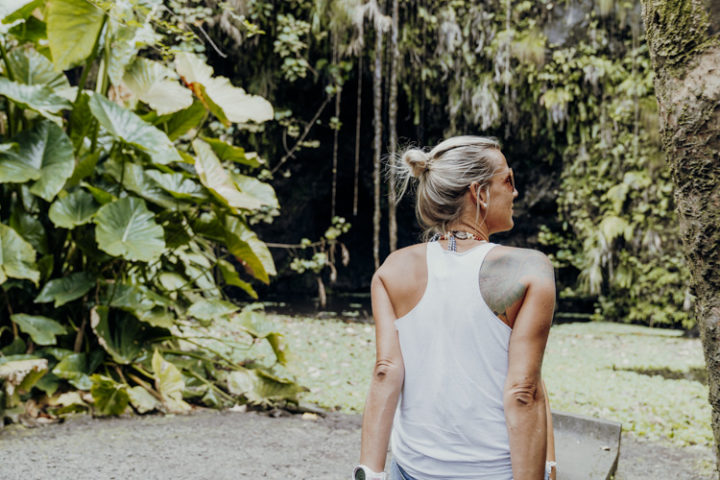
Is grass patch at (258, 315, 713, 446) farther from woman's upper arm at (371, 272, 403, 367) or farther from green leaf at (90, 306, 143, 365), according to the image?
woman's upper arm at (371, 272, 403, 367)

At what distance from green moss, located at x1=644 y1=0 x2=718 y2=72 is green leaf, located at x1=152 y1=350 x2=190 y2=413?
3.26 meters

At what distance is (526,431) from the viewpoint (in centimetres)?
111

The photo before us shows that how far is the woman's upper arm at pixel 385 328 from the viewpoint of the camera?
4.06 ft

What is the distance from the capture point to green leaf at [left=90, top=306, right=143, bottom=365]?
3721mm

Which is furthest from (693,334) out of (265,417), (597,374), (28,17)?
(28,17)

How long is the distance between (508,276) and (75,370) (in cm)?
344

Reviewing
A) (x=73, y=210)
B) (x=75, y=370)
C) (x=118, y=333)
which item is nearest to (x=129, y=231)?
(x=73, y=210)

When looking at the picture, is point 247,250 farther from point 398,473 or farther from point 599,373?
point 599,373

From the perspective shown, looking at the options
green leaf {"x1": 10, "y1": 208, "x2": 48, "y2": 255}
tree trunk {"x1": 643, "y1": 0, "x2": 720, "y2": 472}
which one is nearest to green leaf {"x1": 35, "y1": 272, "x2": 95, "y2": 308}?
green leaf {"x1": 10, "y1": 208, "x2": 48, "y2": 255}

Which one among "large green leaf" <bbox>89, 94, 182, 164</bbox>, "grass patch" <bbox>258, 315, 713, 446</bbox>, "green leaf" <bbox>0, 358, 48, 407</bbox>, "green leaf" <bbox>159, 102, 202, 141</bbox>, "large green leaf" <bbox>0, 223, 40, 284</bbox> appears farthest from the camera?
"green leaf" <bbox>159, 102, 202, 141</bbox>

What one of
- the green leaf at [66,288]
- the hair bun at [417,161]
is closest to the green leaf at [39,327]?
the green leaf at [66,288]

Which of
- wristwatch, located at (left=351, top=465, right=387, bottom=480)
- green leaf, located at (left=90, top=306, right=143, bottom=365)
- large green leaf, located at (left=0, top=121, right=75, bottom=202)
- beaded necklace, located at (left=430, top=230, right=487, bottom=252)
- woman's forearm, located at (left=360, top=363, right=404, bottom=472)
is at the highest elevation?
large green leaf, located at (left=0, top=121, right=75, bottom=202)

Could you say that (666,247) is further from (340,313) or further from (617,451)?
(617,451)

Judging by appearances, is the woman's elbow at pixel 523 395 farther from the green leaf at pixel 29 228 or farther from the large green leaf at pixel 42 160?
the green leaf at pixel 29 228
